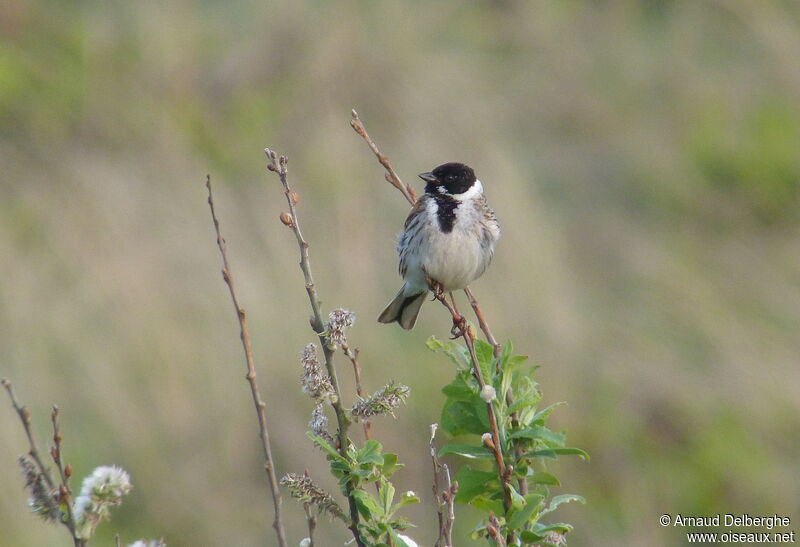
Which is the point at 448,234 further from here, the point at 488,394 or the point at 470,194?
the point at 488,394

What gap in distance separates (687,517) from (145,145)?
4052 millimetres

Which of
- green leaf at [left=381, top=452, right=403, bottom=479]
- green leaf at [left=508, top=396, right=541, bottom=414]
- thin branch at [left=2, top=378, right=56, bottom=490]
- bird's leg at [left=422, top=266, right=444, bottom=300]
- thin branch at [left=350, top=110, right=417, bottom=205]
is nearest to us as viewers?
thin branch at [left=2, top=378, right=56, bottom=490]

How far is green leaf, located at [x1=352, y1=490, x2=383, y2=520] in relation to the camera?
65.1 inches

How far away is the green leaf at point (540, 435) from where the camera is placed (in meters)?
1.78

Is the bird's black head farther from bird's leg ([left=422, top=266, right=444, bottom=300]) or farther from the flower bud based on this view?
the flower bud

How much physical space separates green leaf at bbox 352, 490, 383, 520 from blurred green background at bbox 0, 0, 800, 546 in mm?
3469

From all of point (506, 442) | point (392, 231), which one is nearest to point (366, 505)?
point (506, 442)

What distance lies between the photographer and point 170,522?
521 cm

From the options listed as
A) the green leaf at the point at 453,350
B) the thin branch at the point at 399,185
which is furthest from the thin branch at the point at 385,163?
the green leaf at the point at 453,350

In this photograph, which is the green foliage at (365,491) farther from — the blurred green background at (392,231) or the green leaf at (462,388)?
the blurred green background at (392,231)

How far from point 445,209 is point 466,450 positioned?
1758 millimetres

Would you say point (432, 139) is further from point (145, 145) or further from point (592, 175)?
point (145, 145)

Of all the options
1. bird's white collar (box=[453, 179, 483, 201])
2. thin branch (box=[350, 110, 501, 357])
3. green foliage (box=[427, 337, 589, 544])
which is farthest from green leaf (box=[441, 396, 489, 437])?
bird's white collar (box=[453, 179, 483, 201])

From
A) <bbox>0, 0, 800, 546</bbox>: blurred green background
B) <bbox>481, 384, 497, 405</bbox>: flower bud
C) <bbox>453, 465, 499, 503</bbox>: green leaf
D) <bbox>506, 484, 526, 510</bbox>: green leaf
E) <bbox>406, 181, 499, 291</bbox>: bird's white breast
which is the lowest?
<bbox>506, 484, 526, 510</bbox>: green leaf
